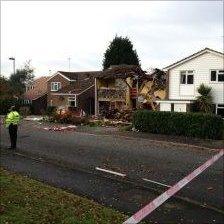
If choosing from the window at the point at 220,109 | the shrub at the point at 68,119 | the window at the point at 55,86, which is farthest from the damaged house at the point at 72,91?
the window at the point at 220,109

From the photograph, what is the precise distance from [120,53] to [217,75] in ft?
125

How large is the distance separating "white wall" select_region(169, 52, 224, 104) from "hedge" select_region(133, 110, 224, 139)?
812cm

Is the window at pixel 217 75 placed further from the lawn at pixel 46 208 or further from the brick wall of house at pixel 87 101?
the lawn at pixel 46 208

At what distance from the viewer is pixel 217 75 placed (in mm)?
34500

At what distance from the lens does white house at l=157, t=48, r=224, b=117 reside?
3438cm

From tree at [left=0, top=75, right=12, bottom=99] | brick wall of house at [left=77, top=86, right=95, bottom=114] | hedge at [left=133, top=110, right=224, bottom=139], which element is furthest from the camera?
tree at [left=0, top=75, right=12, bottom=99]

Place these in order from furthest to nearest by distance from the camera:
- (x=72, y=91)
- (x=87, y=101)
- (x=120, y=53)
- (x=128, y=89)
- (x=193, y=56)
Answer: (x=120, y=53)
(x=72, y=91)
(x=87, y=101)
(x=128, y=89)
(x=193, y=56)

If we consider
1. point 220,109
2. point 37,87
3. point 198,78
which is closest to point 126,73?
point 198,78

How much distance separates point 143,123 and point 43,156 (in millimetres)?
12963

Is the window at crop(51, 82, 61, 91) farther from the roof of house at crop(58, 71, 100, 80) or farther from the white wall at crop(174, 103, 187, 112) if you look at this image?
the white wall at crop(174, 103, 187, 112)

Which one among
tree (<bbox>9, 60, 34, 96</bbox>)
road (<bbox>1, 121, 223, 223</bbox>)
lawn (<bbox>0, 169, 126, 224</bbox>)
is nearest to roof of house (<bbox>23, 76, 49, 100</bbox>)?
tree (<bbox>9, 60, 34, 96</bbox>)

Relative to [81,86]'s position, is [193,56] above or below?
above

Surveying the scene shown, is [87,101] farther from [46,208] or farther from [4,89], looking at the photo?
[46,208]

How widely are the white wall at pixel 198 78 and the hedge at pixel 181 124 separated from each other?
8.12 m
